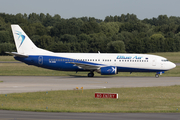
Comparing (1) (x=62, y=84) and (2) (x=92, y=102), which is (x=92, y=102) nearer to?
(2) (x=92, y=102)

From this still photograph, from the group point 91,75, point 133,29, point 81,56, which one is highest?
point 133,29

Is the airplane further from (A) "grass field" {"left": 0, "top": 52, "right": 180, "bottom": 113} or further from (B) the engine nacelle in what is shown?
(A) "grass field" {"left": 0, "top": 52, "right": 180, "bottom": 113}

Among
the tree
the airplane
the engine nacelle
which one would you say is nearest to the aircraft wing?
the airplane

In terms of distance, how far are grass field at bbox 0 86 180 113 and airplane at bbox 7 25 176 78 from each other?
17.5 metres

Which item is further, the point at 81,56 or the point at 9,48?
the point at 9,48

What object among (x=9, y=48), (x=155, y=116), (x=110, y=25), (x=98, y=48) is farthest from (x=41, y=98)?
(x=110, y=25)

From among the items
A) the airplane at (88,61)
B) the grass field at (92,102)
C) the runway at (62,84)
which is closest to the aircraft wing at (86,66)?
the airplane at (88,61)

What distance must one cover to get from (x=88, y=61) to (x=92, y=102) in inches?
961

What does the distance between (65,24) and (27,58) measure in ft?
379

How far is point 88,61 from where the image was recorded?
48.1 meters

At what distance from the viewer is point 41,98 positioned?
25672mm

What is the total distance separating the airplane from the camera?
47594mm

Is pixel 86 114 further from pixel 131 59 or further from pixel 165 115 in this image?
pixel 131 59

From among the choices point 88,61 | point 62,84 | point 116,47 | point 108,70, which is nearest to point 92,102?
point 62,84
